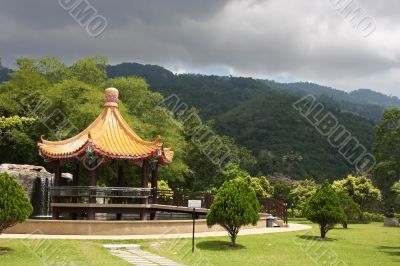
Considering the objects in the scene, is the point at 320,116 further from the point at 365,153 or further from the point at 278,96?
the point at 365,153

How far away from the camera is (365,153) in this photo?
237ft

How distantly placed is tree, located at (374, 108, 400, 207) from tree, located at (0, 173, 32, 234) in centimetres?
3629

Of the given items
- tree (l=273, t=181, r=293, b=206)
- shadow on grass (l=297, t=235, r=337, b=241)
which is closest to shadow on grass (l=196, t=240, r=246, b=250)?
shadow on grass (l=297, t=235, r=337, b=241)

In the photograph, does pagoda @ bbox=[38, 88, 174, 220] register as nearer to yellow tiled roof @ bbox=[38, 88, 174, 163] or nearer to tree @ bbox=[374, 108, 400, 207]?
yellow tiled roof @ bbox=[38, 88, 174, 163]

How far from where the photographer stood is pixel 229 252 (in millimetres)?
14680

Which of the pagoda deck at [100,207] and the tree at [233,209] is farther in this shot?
the pagoda deck at [100,207]

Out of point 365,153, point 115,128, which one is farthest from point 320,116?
point 115,128

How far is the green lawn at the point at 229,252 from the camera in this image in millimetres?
12766

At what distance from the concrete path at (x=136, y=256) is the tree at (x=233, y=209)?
9.67 ft

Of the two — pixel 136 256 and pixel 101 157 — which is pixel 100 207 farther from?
pixel 136 256

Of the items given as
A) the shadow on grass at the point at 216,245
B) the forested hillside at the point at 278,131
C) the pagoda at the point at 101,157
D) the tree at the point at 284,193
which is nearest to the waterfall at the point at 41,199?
the pagoda at the point at 101,157

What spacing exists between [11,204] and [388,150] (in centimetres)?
3940

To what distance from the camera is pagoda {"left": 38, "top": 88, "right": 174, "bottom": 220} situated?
19.5 metres

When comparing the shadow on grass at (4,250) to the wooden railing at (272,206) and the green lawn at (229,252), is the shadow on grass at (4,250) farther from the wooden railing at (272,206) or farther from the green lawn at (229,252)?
the wooden railing at (272,206)
